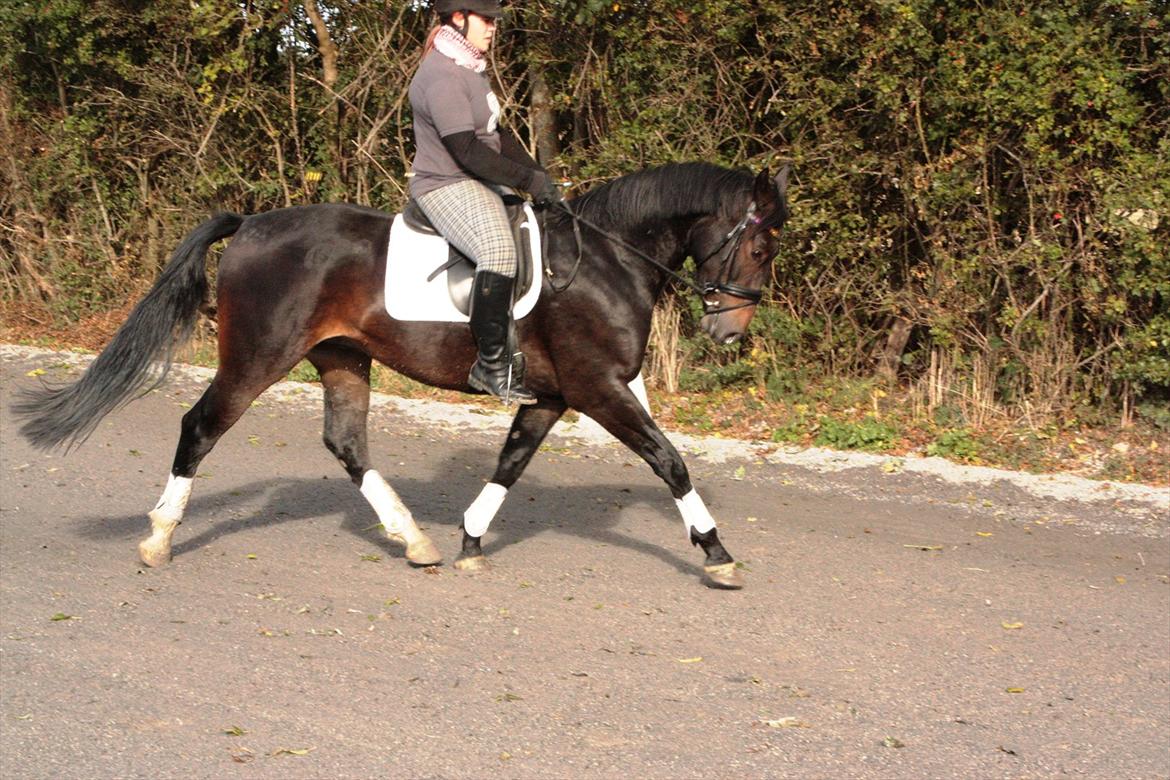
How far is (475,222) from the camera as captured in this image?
6.71 m

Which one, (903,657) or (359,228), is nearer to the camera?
(903,657)

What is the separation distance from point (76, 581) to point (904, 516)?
4985 mm

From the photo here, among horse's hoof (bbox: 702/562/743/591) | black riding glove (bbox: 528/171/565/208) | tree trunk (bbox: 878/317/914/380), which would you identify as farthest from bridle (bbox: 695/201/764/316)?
tree trunk (bbox: 878/317/914/380)

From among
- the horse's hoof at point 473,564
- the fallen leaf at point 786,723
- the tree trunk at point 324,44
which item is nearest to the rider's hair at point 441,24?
the horse's hoof at point 473,564

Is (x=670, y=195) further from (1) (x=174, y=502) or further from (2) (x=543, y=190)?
(1) (x=174, y=502)

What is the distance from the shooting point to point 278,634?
592 centimetres

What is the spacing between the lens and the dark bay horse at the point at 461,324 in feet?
22.3

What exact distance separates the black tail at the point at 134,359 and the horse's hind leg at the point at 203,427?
440mm

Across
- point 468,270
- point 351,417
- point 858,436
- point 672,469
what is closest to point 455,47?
point 468,270

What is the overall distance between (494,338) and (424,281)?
1.62 ft

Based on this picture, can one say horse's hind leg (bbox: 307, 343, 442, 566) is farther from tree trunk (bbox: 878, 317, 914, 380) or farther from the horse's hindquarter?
tree trunk (bbox: 878, 317, 914, 380)

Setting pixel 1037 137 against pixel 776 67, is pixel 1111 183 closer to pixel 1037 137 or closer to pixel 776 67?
pixel 1037 137

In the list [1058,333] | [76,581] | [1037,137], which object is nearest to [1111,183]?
[1037,137]

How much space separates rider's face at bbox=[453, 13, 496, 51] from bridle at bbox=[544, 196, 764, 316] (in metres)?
0.91
